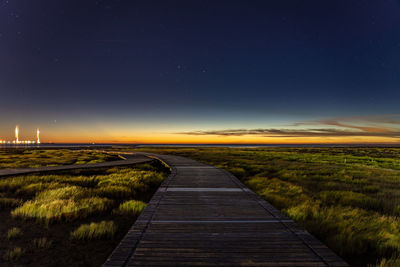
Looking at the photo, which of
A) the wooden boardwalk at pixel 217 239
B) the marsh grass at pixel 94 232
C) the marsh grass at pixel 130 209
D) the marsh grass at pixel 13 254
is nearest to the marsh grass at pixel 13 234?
the marsh grass at pixel 13 254

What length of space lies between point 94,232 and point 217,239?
3832mm

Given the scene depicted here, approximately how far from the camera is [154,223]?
4.65 m

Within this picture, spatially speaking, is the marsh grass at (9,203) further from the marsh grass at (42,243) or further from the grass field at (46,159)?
the grass field at (46,159)

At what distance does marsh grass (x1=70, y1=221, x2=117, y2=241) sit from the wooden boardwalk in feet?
4.42

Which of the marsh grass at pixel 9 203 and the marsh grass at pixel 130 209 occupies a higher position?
the marsh grass at pixel 9 203

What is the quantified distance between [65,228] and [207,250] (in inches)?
203

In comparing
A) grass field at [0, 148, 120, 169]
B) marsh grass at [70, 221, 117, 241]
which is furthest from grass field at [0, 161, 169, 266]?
grass field at [0, 148, 120, 169]

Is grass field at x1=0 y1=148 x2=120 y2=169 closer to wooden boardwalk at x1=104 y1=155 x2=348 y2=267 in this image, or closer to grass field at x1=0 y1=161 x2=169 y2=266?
grass field at x1=0 y1=161 x2=169 y2=266

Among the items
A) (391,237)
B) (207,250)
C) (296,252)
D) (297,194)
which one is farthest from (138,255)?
(297,194)

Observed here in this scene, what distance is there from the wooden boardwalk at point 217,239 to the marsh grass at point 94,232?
135 cm

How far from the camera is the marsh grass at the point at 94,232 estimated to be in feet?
18.6

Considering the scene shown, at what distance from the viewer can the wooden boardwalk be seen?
3156 millimetres

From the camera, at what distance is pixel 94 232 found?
19.2 ft

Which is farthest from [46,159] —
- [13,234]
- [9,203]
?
[13,234]
